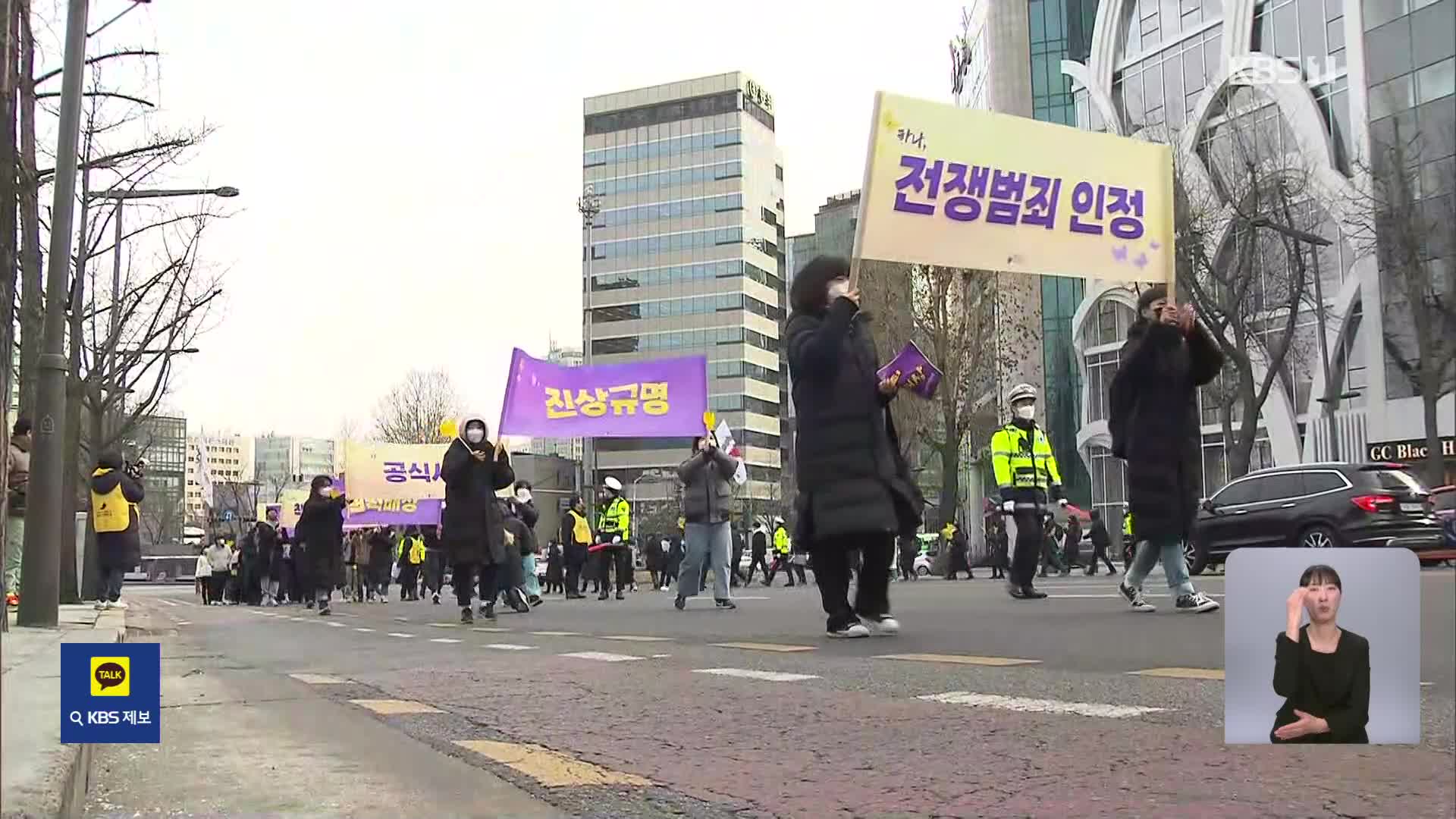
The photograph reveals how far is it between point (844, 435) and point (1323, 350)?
4.93 metres

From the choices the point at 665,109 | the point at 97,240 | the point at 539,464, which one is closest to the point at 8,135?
the point at 97,240

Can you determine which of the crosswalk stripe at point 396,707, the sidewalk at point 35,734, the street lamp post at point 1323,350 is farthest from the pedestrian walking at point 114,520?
the street lamp post at point 1323,350

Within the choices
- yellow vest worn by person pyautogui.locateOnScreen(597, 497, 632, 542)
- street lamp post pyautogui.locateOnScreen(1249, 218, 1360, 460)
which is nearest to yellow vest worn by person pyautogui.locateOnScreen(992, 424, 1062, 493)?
street lamp post pyautogui.locateOnScreen(1249, 218, 1360, 460)

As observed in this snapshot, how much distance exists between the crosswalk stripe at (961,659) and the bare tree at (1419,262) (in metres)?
4.74

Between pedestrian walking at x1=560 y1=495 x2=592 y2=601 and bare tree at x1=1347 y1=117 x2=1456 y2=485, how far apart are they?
22.7 metres

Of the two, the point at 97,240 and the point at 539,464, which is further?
the point at 539,464

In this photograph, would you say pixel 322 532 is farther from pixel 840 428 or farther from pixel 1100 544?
pixel 1100 544

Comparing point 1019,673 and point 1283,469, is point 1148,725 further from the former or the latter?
point 1019,673

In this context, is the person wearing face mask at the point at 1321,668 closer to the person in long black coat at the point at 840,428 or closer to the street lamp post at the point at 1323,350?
the street lamp post at the point at 1323,350

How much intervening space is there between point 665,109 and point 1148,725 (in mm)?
117774

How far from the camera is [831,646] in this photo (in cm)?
713

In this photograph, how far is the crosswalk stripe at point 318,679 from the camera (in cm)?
618

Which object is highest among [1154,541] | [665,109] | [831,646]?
[665,109]

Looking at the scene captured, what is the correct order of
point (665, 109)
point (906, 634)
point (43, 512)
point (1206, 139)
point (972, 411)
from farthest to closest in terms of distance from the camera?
point (665, 109) → point (972, 411) → point (43, 512) → point (906, 634) → point (1206, 139)
